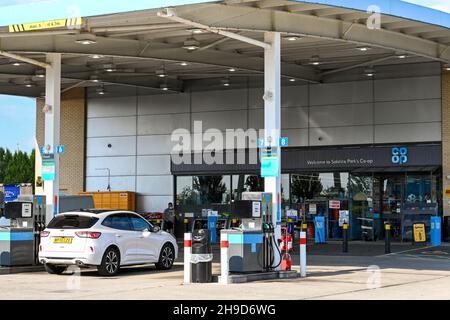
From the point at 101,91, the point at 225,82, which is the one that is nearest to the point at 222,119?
the point at 225,82

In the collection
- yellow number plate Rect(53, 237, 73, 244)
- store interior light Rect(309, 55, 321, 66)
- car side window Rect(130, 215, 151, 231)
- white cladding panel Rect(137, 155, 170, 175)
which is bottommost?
yellow number plate Rect(53, 237, 73, 244)

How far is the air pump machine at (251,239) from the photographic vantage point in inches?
675

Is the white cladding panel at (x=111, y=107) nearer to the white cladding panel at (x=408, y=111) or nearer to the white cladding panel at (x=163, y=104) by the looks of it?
the white cladding panel at (x=163, y=104)

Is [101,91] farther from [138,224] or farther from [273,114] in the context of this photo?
[273,114]

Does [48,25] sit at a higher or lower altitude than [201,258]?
higher

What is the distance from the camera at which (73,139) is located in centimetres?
3778

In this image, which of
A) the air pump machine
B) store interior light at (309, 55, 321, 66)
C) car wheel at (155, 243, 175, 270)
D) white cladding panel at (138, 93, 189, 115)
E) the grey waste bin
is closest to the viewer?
the grey waste bin

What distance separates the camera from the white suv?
57.5 ft

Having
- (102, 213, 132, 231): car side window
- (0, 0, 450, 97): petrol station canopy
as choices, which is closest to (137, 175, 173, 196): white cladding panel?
(0, 0, 450, 97): petrol station canopy

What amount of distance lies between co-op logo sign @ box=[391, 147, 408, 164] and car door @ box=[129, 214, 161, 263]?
14636 millimetres

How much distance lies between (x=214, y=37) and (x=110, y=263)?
821 cm

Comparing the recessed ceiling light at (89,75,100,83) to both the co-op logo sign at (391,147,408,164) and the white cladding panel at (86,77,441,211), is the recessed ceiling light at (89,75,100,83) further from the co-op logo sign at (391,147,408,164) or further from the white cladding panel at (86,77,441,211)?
the co-op logo sign at (391,147,408,164)

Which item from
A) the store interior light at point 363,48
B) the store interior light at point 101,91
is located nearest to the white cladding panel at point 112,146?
the store interior light at point 101,91

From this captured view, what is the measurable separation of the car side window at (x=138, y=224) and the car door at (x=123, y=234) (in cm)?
14
